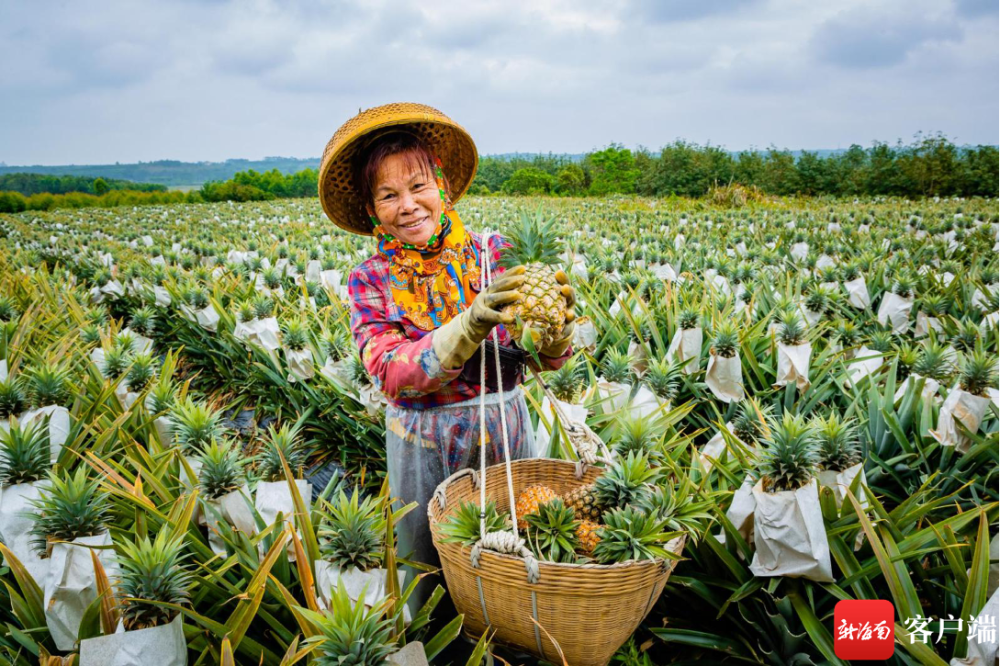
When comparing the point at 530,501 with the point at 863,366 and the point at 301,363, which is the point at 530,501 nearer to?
the point at 863,366

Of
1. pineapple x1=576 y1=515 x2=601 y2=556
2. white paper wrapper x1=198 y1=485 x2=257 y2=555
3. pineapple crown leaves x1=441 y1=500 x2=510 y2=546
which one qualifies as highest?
pineapple crown leaves x1=441 y1=500 x2=510 y2=546

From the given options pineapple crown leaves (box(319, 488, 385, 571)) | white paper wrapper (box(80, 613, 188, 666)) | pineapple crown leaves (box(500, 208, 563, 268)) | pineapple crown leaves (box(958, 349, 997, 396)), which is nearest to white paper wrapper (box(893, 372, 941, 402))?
pineapple crown leaves (box(958, 349, 997, 396))

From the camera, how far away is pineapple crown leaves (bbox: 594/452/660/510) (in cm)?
165

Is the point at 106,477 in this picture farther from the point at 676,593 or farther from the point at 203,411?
the point at 676,593

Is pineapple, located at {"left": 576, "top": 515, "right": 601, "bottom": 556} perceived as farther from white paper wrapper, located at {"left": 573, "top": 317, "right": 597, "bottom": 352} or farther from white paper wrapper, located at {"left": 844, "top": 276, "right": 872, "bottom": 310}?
white paper wrapper, located at {"left": 844, "top": 276, "right": 872, "bottom": 310}

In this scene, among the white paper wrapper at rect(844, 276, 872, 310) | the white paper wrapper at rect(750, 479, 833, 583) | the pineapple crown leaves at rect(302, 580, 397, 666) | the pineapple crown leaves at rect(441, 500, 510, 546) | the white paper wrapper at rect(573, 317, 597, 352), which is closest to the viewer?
the pineapple crown leaves at rect(302, 580, 397, 666)

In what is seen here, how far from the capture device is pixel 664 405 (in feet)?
9.07

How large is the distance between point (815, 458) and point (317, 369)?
3.21 meters

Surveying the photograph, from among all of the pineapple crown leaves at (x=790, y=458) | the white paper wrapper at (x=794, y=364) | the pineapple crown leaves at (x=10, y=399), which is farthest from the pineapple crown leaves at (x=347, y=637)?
the white paper wrapper at (x=794, y=364)

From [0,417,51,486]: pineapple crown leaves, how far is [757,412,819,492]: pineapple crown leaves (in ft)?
7.61

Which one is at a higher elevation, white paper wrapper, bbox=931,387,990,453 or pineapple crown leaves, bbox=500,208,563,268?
pineapple crown leaves, bbox=500,208,563,268

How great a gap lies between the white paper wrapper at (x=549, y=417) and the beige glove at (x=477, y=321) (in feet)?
3.05

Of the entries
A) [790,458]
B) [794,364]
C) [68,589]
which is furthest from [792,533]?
[68,589]

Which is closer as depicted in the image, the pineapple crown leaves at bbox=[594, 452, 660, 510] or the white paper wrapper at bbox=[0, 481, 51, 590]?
the pineapple crown leaves at bbox=[594, 452, 660, 510]
